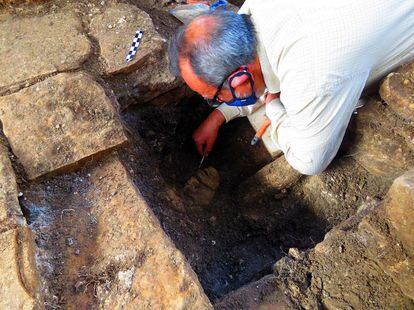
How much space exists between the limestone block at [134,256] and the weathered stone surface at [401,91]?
3.69 feet

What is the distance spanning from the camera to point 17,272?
1746 mm

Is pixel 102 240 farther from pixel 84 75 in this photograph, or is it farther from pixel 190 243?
pixel 84 75

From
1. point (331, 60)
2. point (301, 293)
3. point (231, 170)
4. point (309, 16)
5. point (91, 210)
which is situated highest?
point (309, 16)

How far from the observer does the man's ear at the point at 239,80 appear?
2.06 m

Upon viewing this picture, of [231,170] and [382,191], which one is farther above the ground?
[382,191]

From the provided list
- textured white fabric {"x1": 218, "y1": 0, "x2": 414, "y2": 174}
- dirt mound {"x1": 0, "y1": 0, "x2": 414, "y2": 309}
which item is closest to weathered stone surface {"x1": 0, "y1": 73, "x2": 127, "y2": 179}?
dirt mound {"x1": 0, "y1": 0, "x2": 414, "y2": 309}

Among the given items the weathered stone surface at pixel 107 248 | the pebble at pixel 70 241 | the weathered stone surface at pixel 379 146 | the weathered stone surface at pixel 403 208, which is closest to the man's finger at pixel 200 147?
the weathered stone surface at pixel 107 248

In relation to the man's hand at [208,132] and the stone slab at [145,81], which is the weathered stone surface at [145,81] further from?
the man's hand at [208,132]

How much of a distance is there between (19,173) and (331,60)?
144 cm

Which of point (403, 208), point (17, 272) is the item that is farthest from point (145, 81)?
point (403, 208)

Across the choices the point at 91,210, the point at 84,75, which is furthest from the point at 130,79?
A: the point at 91,210

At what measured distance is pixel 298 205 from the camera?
2635 millimetres

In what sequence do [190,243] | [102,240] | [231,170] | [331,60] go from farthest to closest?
[231,170]
[190,243]
[102,240]
[331,60]

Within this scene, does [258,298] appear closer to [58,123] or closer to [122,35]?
[58,123]
